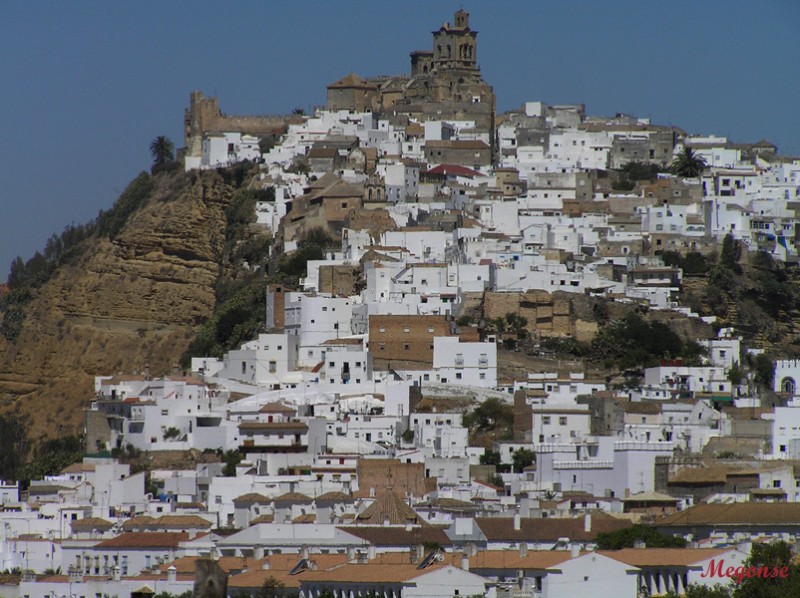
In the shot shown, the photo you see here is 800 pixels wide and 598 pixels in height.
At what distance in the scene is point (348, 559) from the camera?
46.0 m

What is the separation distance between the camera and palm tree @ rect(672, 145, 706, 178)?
297ft

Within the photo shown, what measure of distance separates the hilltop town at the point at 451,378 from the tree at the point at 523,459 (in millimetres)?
51

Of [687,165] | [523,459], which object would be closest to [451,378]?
[523,459]

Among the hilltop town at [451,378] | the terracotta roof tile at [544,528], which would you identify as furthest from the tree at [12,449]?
the terracotta roof tile at [544,528]

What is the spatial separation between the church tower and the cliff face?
14875 millimetres

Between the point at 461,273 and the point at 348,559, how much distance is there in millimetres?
27955

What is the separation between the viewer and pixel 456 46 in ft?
340

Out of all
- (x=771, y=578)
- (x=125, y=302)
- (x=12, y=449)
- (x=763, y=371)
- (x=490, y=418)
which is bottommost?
(x=771, y=578)

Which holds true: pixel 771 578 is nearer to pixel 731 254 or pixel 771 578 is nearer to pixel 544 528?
pixel 544 528

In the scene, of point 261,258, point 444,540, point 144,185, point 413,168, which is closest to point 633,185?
point 413,168

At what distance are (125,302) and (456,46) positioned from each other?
21772 millimetres

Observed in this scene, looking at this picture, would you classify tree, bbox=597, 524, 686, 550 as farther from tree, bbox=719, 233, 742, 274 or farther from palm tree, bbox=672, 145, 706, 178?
palm tree, bbox=672, 145, 706, 178

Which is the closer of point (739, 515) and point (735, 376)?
point (739, 515)

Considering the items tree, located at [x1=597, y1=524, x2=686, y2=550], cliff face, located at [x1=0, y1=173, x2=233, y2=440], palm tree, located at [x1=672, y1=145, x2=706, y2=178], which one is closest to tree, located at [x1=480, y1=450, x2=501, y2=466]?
tree, located at [x1=597, y1=524, x2=686, y2=550]
